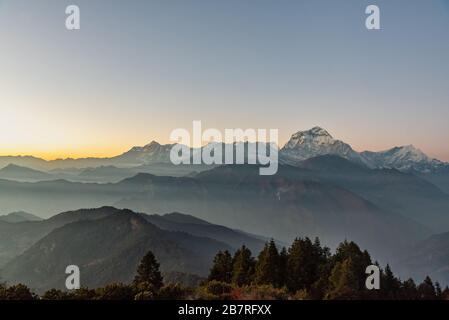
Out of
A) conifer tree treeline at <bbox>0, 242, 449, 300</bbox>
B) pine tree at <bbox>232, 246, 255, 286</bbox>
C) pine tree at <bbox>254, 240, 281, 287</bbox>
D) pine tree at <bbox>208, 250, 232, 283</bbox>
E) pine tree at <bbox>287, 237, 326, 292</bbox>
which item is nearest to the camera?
conifer tree treeline at <bbox>0, 242, 449, 300</bbox>

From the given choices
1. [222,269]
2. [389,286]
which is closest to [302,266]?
[222,269]

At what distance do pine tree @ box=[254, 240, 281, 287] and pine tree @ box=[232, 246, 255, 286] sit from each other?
2.27 metres

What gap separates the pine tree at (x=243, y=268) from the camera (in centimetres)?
4953

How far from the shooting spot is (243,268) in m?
51.5

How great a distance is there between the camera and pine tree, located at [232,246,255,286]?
4953 cm

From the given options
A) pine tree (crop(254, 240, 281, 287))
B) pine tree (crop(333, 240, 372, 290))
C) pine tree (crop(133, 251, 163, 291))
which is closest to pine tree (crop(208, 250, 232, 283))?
pine tree (crop(133, 251, 163, 291))

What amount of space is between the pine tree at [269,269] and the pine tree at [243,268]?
227 cm

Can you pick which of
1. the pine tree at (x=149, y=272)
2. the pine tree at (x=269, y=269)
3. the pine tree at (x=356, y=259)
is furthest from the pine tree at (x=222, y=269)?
the pine tree at (x=356, y=259)

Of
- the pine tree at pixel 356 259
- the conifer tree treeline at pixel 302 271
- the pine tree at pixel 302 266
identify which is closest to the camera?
the conifer tree treeline at pixel 302 271

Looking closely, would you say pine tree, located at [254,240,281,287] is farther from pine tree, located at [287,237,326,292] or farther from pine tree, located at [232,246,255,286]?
pine tree, located at [232,246,255,286]

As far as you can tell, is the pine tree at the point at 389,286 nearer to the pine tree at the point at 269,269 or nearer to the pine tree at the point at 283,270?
the pine tree at the point at 283,270
